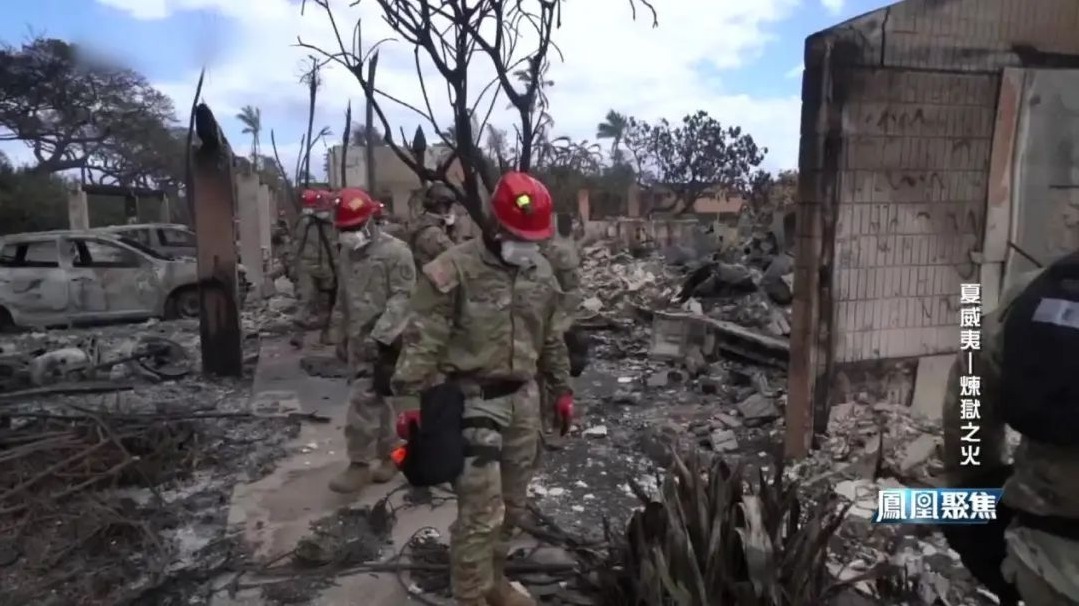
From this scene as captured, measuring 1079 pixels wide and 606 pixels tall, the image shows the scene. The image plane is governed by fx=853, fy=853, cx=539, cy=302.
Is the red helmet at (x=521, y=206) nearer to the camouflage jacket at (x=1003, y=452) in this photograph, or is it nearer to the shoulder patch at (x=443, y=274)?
the shoulder patch at (x=443, y=274)

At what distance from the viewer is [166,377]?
7.95m

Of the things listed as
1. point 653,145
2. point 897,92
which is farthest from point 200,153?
point 653,145

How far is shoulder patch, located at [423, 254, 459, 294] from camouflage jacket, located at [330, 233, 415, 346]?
1765mm

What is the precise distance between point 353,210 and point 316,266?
297 cm

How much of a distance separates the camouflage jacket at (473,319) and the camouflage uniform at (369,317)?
62.1 inches

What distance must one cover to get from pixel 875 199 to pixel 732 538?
2937 mm

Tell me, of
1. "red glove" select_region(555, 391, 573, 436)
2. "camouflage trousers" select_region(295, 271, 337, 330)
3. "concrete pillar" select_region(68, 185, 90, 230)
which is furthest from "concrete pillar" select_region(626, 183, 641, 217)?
"red glove" select_region(555, 391, 573, 436)

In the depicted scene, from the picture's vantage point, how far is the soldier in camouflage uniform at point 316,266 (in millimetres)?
7777

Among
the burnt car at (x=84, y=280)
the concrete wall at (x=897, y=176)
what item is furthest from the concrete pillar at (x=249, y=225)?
the concrete wall at (x=897, y=176)

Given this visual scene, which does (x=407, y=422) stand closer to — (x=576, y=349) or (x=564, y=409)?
(x=564, y=409)

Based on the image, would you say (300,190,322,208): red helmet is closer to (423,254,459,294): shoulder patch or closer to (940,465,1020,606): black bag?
(423,254,459,294): shoulder patch

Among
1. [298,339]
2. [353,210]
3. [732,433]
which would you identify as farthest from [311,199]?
[732,433]

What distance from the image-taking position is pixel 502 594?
334cm

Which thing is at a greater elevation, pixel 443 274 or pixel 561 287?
pixel 443 274
